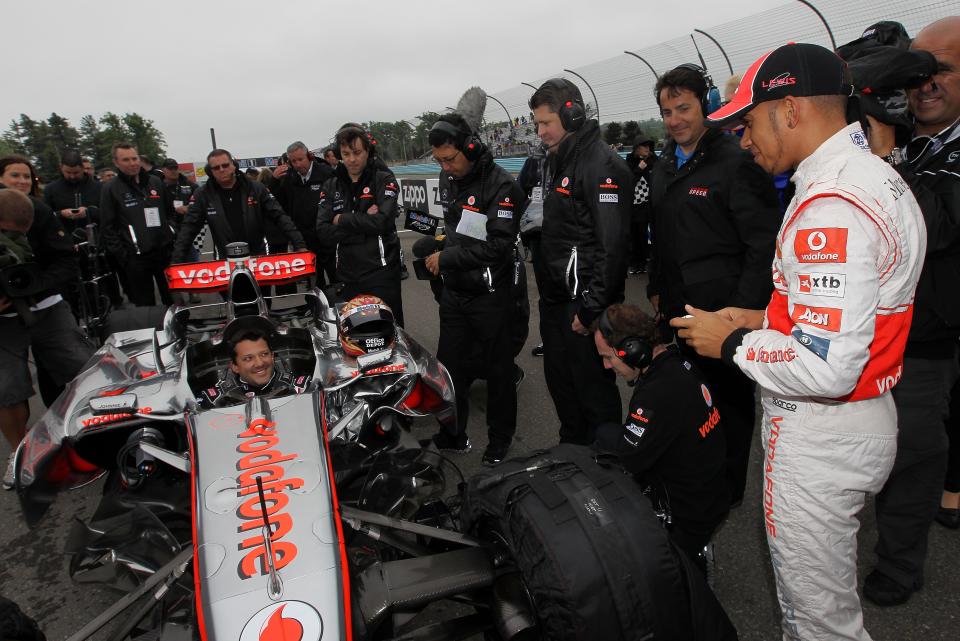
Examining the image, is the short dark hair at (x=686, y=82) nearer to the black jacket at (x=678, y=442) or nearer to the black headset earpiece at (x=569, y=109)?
the black headset earpiece at (x=569, y=109)

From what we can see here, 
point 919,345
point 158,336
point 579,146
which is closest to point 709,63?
point 579,146

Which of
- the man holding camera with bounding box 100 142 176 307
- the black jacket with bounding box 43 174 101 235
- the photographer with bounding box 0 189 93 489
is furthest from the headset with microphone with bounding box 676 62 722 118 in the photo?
the black jacket with bounding box 43 174 101 235

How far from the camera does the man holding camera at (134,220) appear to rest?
6.08 metres

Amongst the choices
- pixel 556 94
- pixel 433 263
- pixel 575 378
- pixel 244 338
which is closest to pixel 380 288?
pixel 433 263

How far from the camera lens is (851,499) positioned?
150 cm

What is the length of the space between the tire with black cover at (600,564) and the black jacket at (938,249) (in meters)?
1.30

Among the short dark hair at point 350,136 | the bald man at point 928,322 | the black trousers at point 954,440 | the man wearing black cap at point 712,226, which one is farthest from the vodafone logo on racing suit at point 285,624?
the short dark hair at point 350,136

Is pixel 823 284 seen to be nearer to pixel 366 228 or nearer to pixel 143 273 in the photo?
pixel 366 228

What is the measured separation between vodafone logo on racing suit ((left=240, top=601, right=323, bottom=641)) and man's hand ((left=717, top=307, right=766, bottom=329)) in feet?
4.93

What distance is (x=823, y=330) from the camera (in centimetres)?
133

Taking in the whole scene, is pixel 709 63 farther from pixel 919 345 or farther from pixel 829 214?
pixel 829 214

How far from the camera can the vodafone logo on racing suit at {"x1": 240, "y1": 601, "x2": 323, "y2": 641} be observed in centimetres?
155

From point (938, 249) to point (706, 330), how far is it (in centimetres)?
100

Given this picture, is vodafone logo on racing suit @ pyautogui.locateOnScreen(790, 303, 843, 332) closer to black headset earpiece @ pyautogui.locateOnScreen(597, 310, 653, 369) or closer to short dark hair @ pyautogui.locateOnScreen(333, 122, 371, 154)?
black headset earpiece @ pyautogui.locateOnScreen(597, 310, 653, 369)
